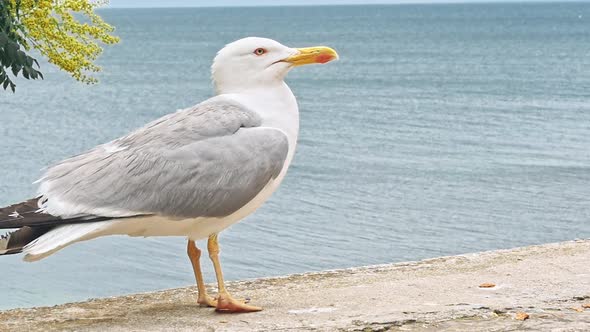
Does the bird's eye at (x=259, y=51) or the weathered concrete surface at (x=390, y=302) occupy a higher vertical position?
the bird's eye at (x=259, y=51)

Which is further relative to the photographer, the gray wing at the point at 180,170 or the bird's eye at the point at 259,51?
the bird's eye at the point at 259,51

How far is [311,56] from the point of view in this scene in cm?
523

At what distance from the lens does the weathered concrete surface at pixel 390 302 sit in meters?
4.81

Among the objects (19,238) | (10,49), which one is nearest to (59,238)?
(19,238)

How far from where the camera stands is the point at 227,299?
5156 millimetres

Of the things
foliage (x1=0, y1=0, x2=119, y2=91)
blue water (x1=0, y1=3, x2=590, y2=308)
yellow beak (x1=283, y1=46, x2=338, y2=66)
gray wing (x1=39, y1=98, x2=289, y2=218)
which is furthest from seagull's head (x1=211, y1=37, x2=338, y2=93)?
blue water (x1=0, y1=3, x2=590, y2=308)

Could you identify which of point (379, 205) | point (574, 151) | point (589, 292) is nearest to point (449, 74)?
point (574, 151)

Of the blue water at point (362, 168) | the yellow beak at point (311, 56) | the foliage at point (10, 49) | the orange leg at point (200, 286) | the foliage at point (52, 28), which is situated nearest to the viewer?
the yellow beak at point (311, 56)

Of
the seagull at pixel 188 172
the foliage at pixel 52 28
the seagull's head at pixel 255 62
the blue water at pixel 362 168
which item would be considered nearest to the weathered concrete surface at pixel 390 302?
the seagull at pixel 188 172

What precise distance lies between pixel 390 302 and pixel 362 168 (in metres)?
19.7

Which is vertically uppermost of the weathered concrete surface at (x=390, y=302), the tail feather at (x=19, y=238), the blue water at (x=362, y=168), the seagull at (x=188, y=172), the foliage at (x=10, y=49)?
the foliage at (x=10, y=49)

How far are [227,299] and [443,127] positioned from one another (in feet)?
96.3

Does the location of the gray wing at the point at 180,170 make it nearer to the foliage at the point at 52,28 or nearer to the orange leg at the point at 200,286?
the orange leg at the point at 200,286

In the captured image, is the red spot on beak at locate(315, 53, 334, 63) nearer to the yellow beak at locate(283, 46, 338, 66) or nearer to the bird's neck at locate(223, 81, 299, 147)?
the yellow beak at locate(283, 46, 338, 66)
